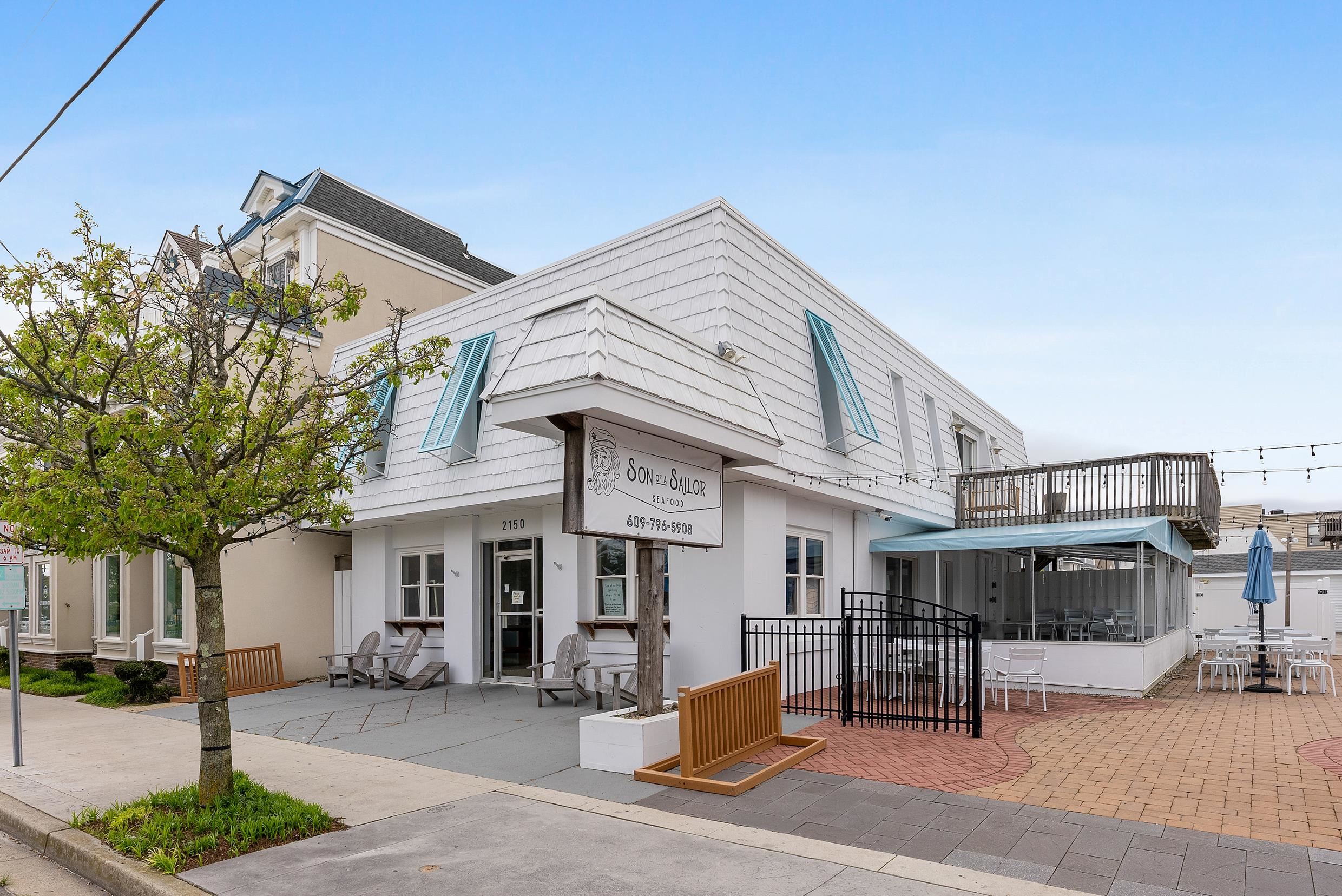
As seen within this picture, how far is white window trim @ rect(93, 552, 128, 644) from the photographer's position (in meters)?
18.2

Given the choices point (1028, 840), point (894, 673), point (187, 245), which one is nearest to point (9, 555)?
point (1028, 840)

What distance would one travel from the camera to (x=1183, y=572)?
2173cm

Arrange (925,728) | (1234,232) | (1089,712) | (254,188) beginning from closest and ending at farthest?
1. (925,728)
2. (1089,712)
3. (1234,232)
4. (254,188)

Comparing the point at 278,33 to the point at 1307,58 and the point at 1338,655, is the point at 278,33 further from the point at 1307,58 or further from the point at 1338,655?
the point at 1338,655

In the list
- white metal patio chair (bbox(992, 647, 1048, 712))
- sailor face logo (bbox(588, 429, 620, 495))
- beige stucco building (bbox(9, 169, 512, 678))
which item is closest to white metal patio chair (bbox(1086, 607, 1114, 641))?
white metal patio chair (bbox(992, 647, 1048, 712))

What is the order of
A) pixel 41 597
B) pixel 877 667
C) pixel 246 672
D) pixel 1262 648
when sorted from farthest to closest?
pixel 41 597, pixel 246 672, pixel 1262 648, pixel 877 667

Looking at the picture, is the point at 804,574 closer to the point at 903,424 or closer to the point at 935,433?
the point at 903,424

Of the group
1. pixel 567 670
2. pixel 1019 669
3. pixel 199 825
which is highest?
pixel 199 825

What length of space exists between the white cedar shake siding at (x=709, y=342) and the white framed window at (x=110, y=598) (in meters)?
7.15

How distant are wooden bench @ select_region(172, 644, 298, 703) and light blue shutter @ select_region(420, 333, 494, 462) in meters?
4.84

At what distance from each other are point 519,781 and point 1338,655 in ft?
81.2

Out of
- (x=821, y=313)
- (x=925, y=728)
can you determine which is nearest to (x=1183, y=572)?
(x=821, y=313)

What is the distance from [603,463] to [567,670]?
5569mm

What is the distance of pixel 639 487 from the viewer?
7.74 meters
